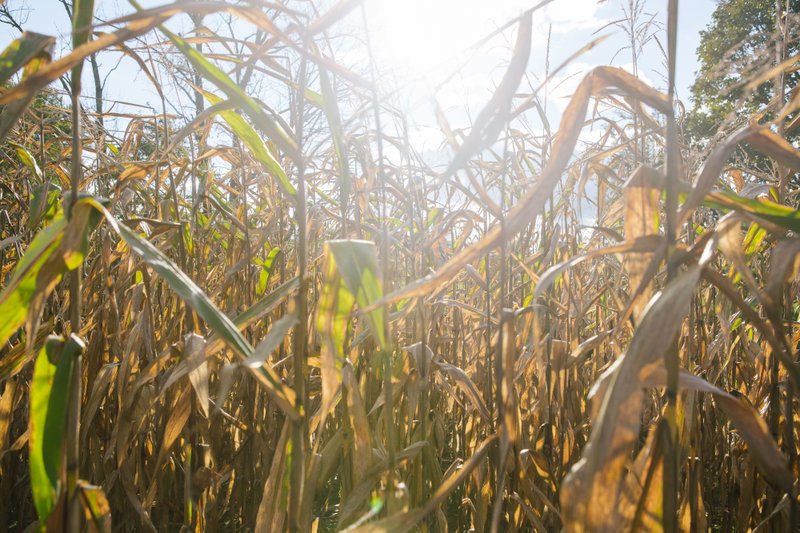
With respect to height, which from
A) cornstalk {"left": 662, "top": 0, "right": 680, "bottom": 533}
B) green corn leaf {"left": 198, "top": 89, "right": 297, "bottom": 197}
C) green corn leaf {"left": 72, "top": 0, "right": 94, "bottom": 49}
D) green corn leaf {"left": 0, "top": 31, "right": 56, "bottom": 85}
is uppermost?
green corn leaf {"left": 72, "top": 0, "right": 94, "bottom": 49}

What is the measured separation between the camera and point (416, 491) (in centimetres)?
129

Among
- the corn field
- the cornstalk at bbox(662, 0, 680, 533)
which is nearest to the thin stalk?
the corn field

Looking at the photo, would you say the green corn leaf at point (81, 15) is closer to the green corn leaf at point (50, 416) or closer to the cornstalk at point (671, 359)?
the green corn leaf at point (50, 416)

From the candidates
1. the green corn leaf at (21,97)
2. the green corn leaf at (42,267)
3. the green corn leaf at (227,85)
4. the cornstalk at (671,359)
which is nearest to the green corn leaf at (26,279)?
the green corn leaf at (42,267)

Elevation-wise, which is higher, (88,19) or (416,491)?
(88,19)

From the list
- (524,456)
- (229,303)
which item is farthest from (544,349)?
(229,303)

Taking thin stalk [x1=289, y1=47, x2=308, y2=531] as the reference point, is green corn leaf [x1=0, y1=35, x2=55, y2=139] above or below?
above

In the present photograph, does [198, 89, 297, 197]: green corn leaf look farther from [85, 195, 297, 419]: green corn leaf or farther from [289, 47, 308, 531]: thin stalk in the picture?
[85, 195, 297, 419]: green corn leaf

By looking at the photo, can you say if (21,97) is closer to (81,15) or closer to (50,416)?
(81,15)

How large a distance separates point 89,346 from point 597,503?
4.07ft

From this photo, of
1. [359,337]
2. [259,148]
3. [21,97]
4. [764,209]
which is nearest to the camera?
[21,97]

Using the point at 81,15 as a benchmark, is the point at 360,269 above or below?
below

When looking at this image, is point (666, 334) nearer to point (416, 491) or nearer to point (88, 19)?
point (88, 19)

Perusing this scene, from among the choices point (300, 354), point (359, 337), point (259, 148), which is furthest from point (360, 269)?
point (359, 337)
